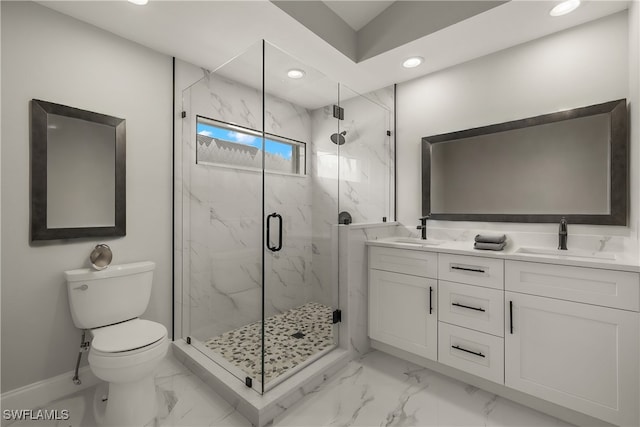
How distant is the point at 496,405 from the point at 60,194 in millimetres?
2997

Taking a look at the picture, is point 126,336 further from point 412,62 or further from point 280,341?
point 412,62

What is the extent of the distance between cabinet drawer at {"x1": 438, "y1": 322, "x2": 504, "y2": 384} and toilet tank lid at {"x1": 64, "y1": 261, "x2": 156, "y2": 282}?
2.10 meters

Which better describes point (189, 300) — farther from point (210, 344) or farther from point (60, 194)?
point (60, 194)

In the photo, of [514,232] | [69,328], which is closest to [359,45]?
[514,232]

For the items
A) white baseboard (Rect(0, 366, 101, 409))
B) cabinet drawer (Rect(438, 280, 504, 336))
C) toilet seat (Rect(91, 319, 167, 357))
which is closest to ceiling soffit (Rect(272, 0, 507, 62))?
cabinet drawer (Rect(438, 280, 504, 336))

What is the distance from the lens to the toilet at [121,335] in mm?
1492

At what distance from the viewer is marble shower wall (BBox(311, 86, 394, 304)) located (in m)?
2.11

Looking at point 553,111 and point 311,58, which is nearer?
point 553,111

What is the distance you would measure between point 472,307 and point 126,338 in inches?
82.1

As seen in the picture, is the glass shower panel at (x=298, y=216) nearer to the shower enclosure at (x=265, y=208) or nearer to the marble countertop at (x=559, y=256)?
the shower enclosure at (x=265, y=208)

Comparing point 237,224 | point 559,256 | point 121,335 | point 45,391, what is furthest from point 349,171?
point 45,391

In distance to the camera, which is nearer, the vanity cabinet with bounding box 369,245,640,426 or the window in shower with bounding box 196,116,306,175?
the vanity cabinet with bounding box 369,245,640,426

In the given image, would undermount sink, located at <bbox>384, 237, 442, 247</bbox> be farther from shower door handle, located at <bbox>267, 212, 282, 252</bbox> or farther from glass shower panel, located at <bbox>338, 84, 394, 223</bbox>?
shower door handle, located at <bbox>267, 212, 282, 252</bbox>

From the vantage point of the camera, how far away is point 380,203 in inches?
107
